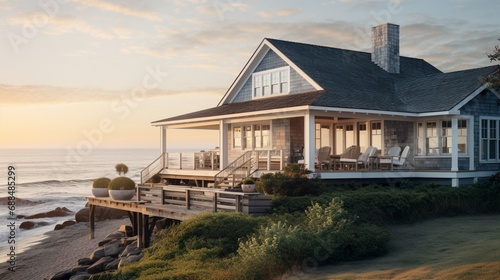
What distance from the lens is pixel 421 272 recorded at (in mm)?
11258

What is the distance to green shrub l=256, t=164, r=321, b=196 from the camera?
19.0 m

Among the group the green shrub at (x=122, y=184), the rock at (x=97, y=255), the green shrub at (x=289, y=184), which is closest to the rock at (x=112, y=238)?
the green shrub at (x=122, y=184)

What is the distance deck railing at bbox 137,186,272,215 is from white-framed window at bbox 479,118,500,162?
12219 mm

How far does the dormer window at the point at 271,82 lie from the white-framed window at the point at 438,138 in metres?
6.24

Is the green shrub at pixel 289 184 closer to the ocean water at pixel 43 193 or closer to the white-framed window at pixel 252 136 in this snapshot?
the white-framed window at pixel 252 136

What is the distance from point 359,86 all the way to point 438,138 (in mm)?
4127

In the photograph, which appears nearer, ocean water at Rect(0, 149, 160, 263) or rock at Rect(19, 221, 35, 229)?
ocean water at Rect(0, 149, 160, 263)

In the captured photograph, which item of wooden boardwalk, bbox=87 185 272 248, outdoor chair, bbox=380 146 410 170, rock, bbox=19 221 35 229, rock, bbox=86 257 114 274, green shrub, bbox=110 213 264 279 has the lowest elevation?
rock, bbox=19 221 35 229

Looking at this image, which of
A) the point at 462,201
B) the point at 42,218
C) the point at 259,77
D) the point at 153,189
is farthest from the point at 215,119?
the point at 42,218

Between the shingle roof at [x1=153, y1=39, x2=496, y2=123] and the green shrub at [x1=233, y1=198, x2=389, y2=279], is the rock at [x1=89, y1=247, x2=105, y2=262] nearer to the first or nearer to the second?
the shingle roof at [x1=153, y1=39, x2=496, y2=123]

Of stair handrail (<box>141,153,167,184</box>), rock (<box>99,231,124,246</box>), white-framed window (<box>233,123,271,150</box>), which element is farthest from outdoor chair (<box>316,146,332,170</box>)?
stair handrail (<box>141,153,167,184</box>)

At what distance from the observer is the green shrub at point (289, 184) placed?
18969mm

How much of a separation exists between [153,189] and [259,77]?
357 inches

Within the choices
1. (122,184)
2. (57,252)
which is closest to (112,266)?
(122,184)
